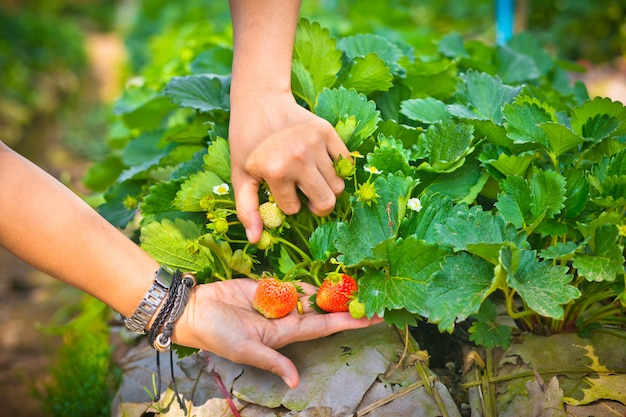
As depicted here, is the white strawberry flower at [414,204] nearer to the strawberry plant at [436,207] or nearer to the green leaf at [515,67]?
the strawberry plant at [436,207]

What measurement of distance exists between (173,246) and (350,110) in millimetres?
504

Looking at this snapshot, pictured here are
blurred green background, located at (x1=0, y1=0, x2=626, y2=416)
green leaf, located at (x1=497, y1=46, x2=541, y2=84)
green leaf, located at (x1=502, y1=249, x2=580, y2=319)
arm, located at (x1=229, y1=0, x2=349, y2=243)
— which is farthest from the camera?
blurred green background, located at (x1=0, y1=0, x2=626, y2=416)

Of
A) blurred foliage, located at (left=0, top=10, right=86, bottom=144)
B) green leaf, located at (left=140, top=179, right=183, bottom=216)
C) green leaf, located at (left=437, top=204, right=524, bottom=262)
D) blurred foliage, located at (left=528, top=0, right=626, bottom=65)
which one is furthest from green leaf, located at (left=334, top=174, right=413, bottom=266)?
blurred foliage, located at (left=0, top=10, right=86, bottom=144)

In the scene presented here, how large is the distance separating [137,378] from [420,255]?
863 millimetres

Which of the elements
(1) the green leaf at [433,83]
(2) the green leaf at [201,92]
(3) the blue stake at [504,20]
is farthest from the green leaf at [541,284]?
(3) the blue stake at [504,20]

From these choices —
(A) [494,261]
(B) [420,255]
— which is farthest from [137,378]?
(A) [494,261]

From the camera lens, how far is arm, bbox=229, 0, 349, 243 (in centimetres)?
124

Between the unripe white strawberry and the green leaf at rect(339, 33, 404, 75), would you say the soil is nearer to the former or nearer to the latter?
the unripe white strawberry

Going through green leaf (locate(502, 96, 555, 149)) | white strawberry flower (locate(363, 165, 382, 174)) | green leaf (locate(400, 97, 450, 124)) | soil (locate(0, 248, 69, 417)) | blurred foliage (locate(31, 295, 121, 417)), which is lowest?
soil (locate(0, 248, 69, 417))

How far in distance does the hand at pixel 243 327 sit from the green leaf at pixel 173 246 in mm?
75

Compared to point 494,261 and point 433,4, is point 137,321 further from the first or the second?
point 433,4

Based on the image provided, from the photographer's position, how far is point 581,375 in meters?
1.23

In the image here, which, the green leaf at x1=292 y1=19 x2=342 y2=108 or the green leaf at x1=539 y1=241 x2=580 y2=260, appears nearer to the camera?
the green leaf at x1=539 y1=241 x2=580 y2=260

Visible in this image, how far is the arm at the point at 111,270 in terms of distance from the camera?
45.8 inches
